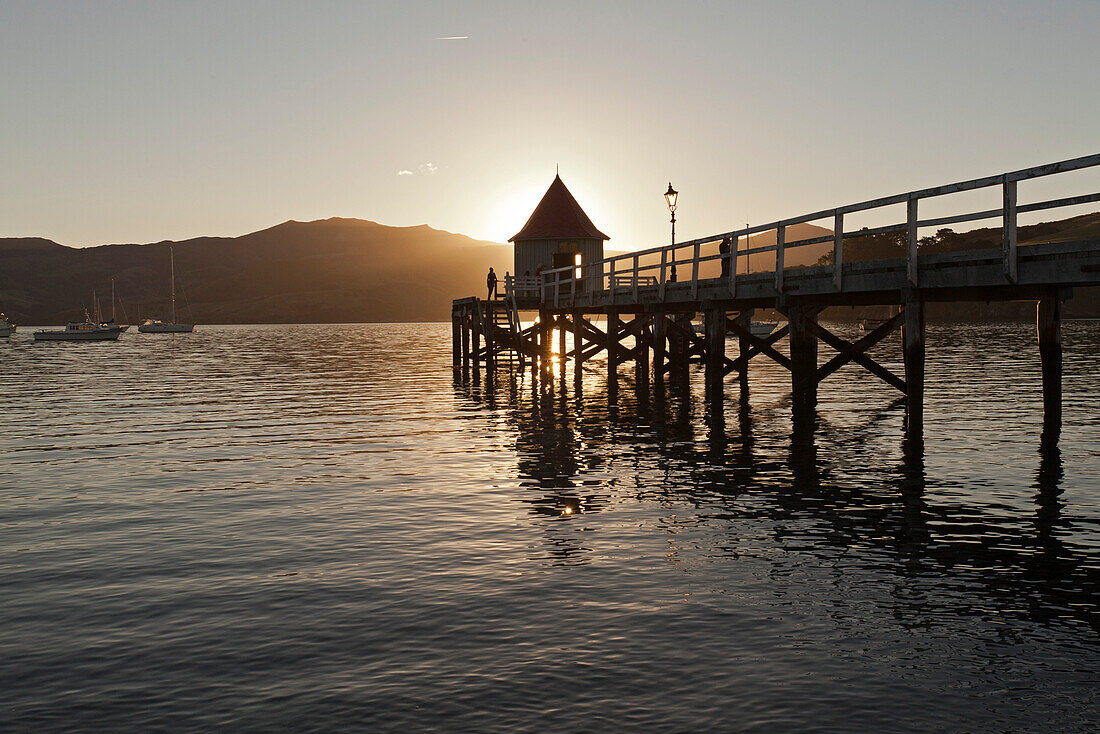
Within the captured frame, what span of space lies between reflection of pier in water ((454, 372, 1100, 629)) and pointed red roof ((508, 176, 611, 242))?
25.9 metres

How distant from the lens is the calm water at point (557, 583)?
6.38m

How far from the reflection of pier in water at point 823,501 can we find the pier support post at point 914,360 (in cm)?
43

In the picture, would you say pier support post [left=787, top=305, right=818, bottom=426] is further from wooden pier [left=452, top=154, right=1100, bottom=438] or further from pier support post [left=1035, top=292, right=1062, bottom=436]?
pier support post [left=1035, top=292, right=1062, bottom=436]

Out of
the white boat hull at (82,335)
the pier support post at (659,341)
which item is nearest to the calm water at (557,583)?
the pier support post at (659,341)

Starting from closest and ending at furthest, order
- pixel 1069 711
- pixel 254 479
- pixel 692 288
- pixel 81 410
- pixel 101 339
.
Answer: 1. pixel 1069 711
2. pixel 254 479
3. pixel 692 288
4. pixel 81 410
5. pixel 101 339

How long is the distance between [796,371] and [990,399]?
784cm

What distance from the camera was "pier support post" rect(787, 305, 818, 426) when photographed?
21.6 metres

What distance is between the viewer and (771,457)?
17297 mm

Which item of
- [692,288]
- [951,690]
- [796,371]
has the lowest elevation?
[951,690]

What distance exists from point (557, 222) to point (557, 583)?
41.2 meters

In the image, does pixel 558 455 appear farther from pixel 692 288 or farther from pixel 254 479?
pixel 692 288

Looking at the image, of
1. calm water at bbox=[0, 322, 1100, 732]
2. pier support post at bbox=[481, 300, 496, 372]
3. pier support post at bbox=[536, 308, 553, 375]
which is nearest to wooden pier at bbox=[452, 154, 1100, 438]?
calm water at bbox=[0, 322, 1100, 732]

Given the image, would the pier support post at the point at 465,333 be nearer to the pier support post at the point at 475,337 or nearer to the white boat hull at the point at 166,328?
the pier support post at the point at 475,337

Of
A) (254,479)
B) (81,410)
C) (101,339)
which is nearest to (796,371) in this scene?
(254,479)
